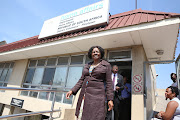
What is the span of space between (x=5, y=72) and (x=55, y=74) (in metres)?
A: 6.58

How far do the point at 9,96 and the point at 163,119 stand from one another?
9.40 meters

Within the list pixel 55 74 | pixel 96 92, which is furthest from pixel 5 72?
pixel 96 92

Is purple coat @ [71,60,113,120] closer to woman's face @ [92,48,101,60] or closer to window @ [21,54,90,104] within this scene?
woman's face @ [92,48,101,60]

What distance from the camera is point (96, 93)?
5.82 feet

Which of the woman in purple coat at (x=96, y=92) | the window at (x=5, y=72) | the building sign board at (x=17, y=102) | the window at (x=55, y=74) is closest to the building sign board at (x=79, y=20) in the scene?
the window at (x=55, y=74)

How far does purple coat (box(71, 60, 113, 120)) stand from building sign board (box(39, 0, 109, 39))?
2.89 metres

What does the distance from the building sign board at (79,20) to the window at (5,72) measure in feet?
19.0

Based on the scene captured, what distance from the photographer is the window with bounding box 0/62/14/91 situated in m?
9.47

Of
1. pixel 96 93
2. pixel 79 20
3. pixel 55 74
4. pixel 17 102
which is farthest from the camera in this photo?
pixel 17 102

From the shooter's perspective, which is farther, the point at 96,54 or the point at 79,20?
the point at 79,20

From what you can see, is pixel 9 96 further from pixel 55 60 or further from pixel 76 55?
pixel 76 55

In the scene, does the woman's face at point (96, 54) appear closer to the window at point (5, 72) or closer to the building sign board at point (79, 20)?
the building sign board at point (79, 20)

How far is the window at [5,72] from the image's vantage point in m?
9.47

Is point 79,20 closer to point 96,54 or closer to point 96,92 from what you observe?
point 96,54
